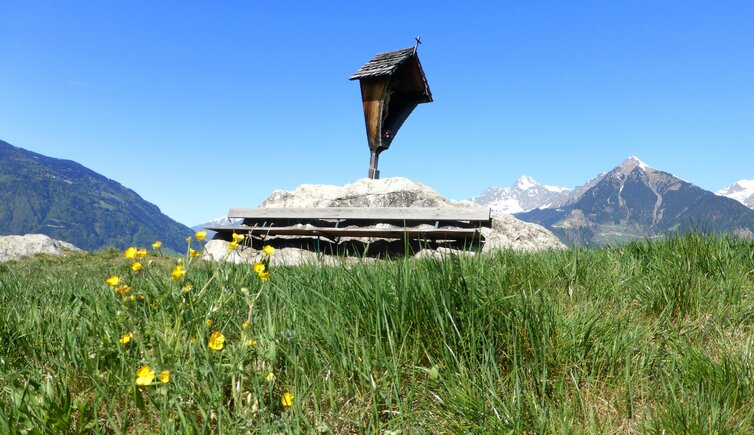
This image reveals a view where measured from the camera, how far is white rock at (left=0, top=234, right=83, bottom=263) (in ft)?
50.8

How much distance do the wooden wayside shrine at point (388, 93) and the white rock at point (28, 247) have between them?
36.0 feet

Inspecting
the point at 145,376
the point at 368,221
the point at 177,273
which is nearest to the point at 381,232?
the point at 368,221

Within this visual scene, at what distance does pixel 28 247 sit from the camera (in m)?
15.9

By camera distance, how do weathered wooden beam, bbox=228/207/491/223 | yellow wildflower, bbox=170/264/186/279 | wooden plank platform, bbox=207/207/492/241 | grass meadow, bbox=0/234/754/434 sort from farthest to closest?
weathered wooden beam, bbox=228/207/491/223
wooden plank platform, bbox=207/207/492/241
yellow wildflower, bbox=170/264/186/279
grass meadow, bbox=0/234/754/434

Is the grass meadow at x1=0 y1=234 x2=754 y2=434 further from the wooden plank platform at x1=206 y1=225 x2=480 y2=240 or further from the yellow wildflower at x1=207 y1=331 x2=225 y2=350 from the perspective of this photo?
the wooden plank platform at x1=206 y1=225 x2=480 y2=240

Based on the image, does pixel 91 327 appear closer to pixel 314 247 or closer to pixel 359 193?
pixel 314 247

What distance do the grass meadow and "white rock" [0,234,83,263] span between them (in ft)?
51.4

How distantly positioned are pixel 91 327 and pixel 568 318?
2.40m

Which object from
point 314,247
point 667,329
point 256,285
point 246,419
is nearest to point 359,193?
point 314,247

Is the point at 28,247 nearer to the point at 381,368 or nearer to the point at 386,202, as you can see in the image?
the point at 386,202

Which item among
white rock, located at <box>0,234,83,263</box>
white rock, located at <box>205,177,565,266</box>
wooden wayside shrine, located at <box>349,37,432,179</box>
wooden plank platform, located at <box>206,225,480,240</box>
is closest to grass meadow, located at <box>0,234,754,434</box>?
wooden plank platform, located at <box>206,225,480,240</box>

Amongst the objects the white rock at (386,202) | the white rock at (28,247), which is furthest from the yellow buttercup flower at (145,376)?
the white rock at (28,247)

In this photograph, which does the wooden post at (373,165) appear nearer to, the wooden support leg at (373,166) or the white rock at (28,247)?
the wooden support leg at (373,166)

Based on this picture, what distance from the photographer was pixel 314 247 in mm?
11398
